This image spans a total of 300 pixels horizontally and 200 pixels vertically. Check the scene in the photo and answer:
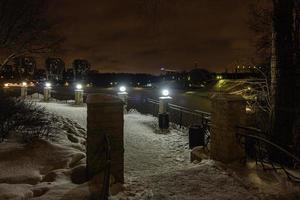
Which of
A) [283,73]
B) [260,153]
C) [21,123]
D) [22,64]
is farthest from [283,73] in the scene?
[22,64]

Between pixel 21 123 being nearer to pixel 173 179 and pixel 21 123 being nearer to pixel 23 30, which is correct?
pixel 173 179

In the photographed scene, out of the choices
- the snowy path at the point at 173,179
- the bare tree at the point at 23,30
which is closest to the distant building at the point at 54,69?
the bare tree at the point at 23,30

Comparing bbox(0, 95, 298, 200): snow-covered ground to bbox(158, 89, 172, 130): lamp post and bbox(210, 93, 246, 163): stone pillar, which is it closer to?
bbox(210, 93, 246, 163): stone pillar

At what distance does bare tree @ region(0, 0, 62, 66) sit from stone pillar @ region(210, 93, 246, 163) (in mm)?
13210

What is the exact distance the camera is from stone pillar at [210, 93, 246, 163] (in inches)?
279

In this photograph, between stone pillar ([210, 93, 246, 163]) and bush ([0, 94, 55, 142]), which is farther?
bush ([0, 94, 55, 142])

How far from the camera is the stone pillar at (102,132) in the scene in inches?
233

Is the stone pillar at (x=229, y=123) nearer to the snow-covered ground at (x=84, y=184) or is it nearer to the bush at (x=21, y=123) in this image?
the snow-covered ground at (x=84, y=184)

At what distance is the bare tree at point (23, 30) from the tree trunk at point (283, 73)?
13.5 metres

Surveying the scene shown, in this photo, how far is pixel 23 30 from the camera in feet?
58.3

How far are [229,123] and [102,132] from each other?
110 inches

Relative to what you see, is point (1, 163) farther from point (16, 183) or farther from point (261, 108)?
point (261, 108)

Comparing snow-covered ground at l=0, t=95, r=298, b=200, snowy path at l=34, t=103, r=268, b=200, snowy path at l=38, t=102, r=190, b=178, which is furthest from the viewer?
snowy path at l=38, t=102, r=190, b=178

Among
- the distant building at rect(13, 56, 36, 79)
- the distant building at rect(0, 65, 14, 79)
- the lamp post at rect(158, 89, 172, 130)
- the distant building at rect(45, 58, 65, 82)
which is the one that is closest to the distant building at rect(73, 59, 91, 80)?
the distant building at rect(45, 58, 65, 82)
